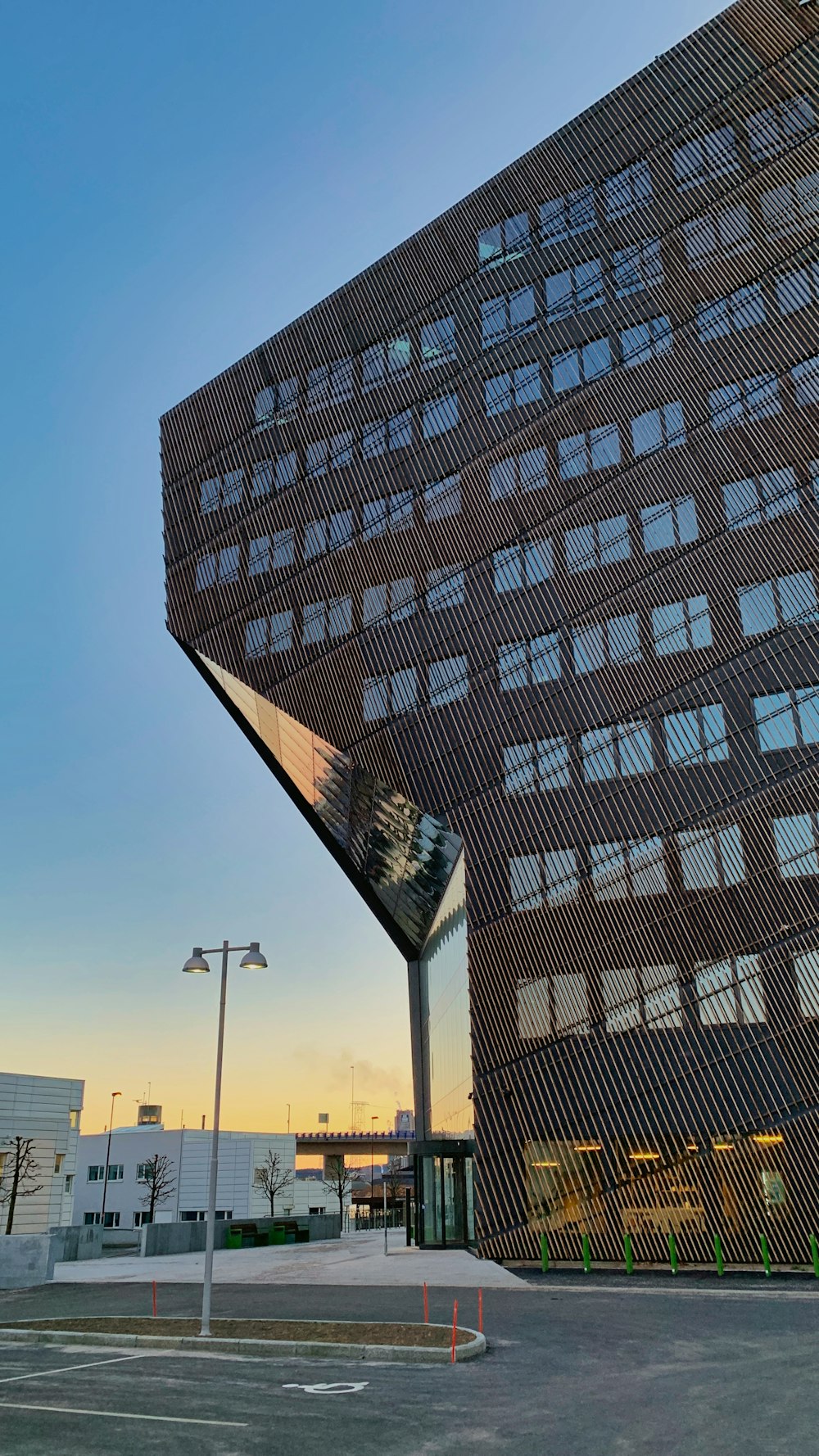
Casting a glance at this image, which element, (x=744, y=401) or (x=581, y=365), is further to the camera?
(x=581, y=365)

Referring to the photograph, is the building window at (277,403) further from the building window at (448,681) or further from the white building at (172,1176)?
the white building at (172,1176)

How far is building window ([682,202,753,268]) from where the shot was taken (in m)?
33.5

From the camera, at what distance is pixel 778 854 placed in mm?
28766

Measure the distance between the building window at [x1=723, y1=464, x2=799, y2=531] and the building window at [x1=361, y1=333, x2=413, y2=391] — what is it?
42.2 ft

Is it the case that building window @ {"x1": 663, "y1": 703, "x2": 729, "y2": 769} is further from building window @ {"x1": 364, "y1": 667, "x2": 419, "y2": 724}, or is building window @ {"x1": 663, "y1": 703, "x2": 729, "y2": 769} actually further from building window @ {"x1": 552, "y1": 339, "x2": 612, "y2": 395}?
building window @ {"x1": 552, "y1": 339, "x2": 612, "y2": 395}

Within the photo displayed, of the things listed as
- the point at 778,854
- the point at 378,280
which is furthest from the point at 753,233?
the point at 778,854

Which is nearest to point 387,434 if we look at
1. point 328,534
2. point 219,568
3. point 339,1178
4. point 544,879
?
point 328,534

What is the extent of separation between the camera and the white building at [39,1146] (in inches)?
2591

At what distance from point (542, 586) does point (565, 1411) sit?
25579 millimetres

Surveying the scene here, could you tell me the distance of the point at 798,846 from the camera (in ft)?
93.7

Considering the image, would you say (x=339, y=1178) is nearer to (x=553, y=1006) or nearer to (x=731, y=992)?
(x=553, y=1006)

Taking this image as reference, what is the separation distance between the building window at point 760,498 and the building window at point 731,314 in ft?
16.3

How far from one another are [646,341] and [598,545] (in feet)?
22.4

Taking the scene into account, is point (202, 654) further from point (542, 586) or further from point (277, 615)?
point (542, 586)
